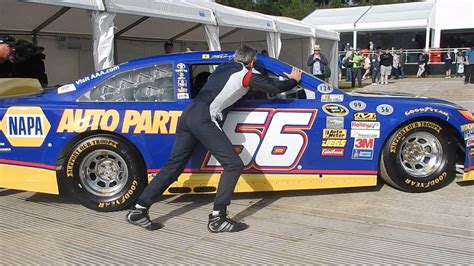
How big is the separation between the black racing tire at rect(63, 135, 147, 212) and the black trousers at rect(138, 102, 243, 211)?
18.4 inches

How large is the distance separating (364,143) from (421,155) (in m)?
0.70

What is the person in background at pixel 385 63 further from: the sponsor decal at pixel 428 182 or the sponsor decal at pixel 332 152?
the sponsor decal at pixel 332 152

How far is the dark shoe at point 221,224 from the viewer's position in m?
3.84

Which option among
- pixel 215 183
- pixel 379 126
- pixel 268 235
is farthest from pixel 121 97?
pixel 379 126

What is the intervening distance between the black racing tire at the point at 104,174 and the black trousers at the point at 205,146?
0.47 m

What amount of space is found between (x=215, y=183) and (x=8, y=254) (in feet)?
6.20

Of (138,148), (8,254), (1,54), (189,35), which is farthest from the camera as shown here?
(189,35)

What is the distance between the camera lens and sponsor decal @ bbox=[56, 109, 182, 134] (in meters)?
4.30

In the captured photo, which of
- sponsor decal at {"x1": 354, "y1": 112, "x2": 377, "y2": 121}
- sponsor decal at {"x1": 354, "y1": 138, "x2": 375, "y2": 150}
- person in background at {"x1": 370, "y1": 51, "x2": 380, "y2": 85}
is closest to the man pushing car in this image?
sponsor decal at {"x1": 354, "y1": 112, "x2": 377, "y2": 121}

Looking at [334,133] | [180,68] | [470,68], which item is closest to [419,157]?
[334,133]

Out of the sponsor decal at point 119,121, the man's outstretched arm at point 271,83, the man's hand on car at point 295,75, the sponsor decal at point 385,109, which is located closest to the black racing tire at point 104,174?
the sponsor decal at point 119,121

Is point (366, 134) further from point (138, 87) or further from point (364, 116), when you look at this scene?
point (138, 87)

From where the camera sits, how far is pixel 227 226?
385cm

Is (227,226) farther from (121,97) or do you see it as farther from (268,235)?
(121,97)
